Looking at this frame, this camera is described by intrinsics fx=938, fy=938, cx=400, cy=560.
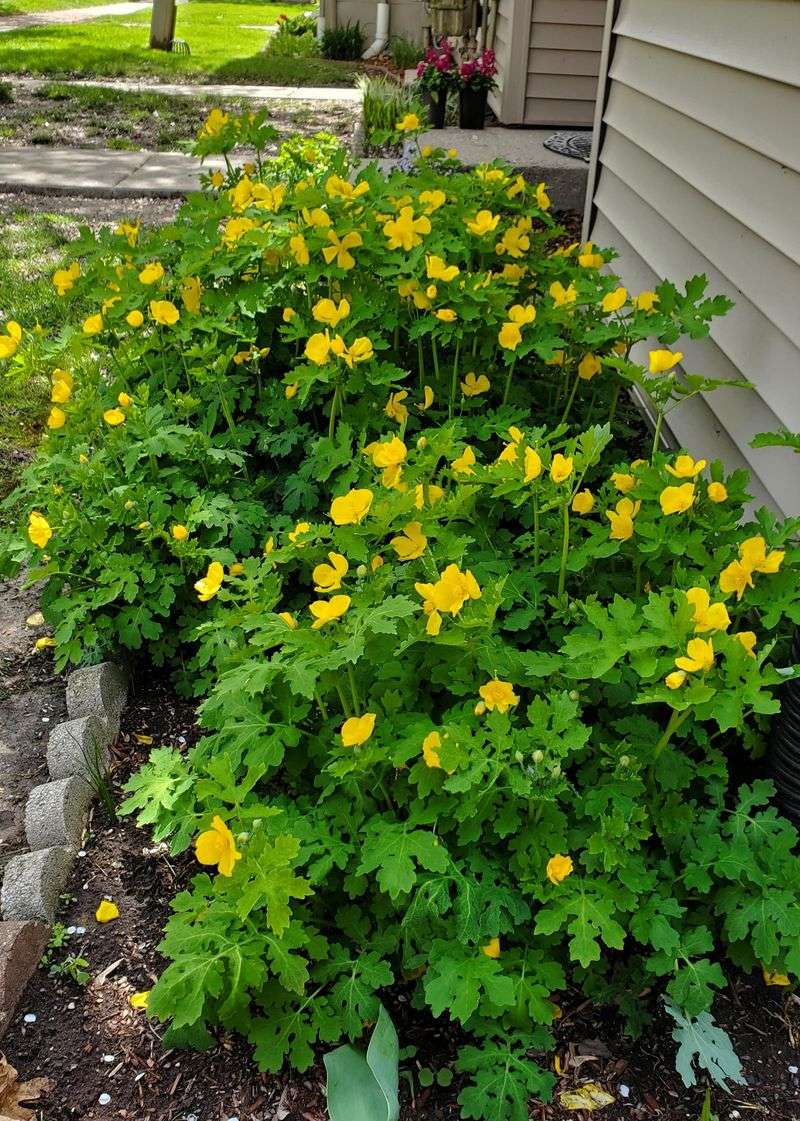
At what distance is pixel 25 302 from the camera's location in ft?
16.5

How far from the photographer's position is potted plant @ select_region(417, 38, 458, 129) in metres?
7.88

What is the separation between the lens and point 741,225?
114 inches

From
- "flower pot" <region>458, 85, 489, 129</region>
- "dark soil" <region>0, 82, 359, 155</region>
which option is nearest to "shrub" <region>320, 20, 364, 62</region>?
"dark soil" <region>0, 82, 359, 155</region>

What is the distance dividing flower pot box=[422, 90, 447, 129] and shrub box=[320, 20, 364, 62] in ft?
25.3

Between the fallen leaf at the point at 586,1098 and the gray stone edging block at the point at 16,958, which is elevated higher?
the gray stone edging block at the point at 16,958

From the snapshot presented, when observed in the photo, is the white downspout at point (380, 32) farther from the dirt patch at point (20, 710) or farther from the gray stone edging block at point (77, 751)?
the gray stone edging block at point (77, 751)

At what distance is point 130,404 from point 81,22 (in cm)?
1899

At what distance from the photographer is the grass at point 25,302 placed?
381cm

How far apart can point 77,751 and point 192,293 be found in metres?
1.45

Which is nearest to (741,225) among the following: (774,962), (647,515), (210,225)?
(647,515)

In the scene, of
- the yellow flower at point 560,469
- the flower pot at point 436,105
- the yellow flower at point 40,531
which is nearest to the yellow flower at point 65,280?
the yellow flower at point 40,531

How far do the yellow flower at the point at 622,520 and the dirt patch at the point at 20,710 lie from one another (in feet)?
5.22

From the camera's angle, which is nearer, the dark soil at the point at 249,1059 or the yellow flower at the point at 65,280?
the dark soil at the point at 249,1059

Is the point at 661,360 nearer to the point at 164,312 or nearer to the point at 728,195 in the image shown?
the point at 728,195
